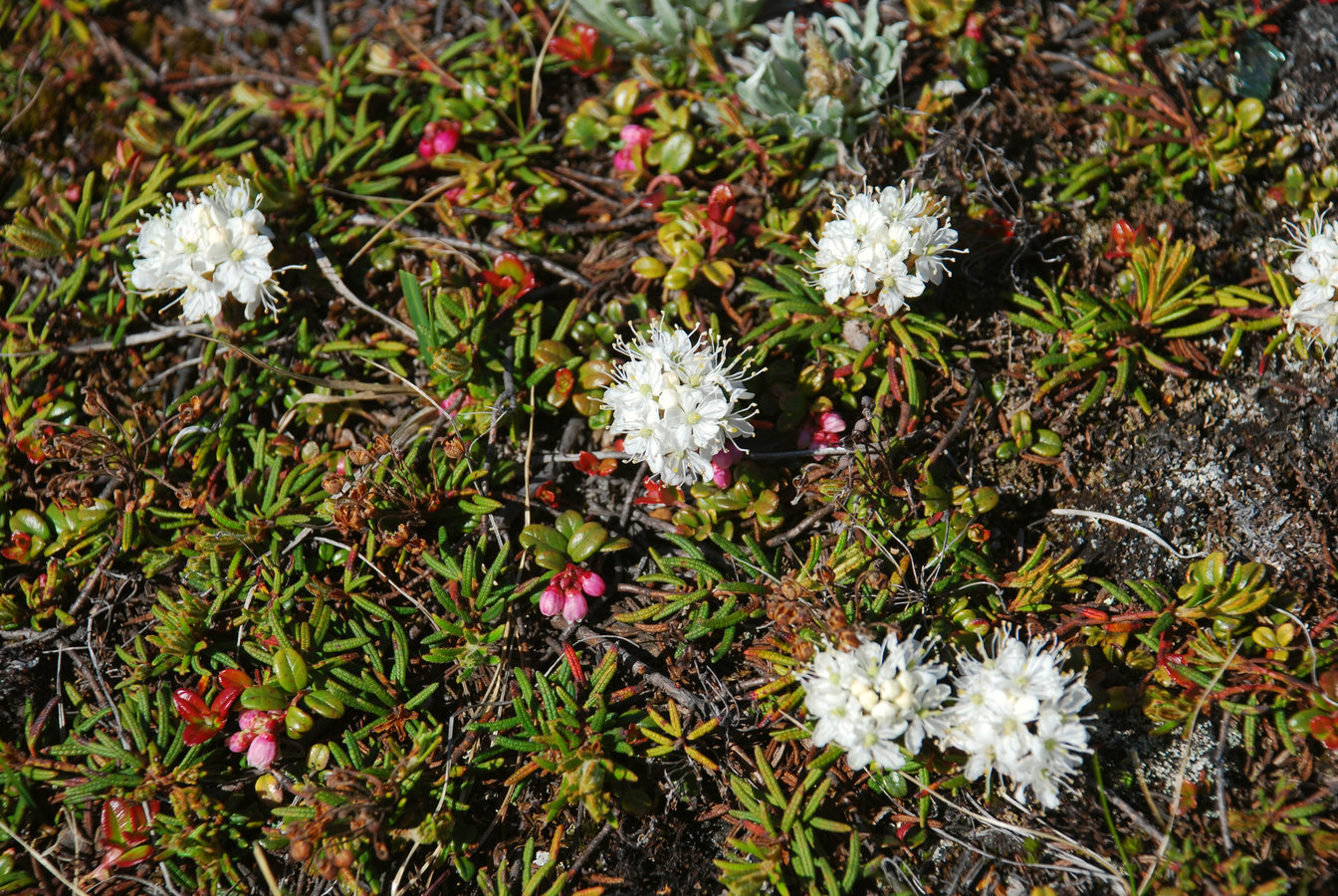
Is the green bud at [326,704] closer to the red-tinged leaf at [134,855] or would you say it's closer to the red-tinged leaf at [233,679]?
the red-tinged leaf at [233,679]

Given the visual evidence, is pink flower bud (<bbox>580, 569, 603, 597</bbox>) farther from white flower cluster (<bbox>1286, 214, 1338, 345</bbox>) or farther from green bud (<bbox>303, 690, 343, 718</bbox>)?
white flower cluster (<bbox>1286, 214, 1338, 345</bbox>)

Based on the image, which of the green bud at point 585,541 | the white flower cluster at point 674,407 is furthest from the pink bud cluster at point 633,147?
the green bud at point 585,541

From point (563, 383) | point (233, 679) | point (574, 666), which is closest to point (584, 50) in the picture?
point (563, 383)

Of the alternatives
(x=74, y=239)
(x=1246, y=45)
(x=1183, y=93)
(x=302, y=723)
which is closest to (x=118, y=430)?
(x=74, y=239)

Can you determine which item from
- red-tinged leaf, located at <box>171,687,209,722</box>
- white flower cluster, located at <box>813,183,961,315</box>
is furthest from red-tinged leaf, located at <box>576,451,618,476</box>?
red-tinged leaf, located at <box>171,687,209,722</box>

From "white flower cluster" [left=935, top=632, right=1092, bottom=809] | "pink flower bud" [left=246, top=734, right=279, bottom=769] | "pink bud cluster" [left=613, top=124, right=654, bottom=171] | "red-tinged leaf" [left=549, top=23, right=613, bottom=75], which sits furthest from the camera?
"red-tinged leaf" [left=549, top=23, right=613, bottom=75]

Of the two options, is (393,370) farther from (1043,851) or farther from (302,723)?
(1043,851)

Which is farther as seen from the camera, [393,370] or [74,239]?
[74,239]

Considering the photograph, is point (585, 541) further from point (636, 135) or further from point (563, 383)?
point (636, 135)
